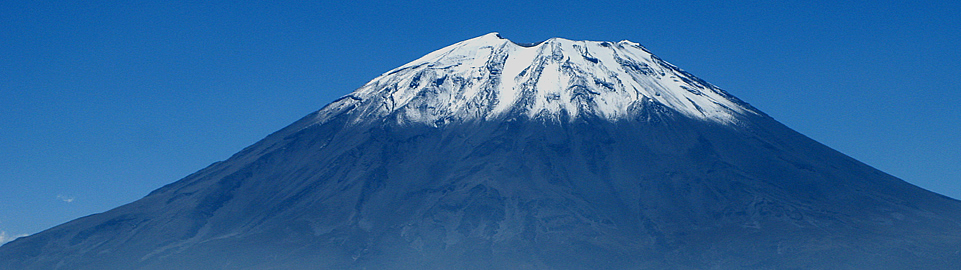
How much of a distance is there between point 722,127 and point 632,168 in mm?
14928

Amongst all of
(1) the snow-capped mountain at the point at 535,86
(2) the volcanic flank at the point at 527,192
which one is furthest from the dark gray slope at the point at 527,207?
(1) the snow-capped mountain at the point at 535,86

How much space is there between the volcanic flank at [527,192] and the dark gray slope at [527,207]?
213 mm

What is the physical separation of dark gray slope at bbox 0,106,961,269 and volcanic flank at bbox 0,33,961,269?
21 cm

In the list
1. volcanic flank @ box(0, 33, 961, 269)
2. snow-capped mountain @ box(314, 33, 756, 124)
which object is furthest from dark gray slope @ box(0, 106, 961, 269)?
snow-capped mountain @ box(314, 33, 756, 124)

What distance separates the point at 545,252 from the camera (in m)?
128

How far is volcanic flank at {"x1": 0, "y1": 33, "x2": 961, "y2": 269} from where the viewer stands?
12925 cm

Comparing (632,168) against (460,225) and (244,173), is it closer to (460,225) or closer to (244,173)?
(460,225)

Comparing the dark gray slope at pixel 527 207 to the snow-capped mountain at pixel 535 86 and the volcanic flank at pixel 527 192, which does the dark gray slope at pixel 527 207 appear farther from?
the snow-capped mountain at pixel 535 86

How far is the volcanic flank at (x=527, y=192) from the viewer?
129 meters

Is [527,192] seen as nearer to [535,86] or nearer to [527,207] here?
[527,207]

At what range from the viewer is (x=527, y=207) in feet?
441

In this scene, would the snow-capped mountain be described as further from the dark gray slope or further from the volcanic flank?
the dark gray slope

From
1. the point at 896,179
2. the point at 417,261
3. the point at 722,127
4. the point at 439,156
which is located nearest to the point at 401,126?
the point at 439,156

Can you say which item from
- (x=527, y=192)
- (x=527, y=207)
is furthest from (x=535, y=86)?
(x=527, y=207)
